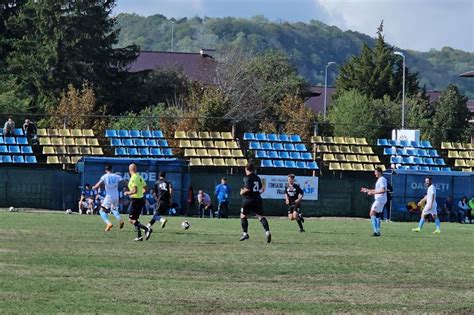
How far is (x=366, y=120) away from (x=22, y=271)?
Answer: 62.7m

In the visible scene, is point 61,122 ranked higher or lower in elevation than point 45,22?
lower

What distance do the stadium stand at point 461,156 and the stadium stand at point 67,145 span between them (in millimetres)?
19551

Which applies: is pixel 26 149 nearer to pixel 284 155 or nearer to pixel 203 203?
pixel 203 203

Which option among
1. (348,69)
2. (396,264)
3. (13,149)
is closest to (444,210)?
(13,149)

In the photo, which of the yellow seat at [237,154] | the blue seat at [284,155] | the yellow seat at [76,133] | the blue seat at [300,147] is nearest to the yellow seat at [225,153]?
the yellow seat at [237,154]

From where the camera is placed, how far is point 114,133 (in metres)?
52.9

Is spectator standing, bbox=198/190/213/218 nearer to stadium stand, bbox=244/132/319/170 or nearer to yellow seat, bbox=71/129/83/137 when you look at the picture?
stadium stand, bbox=244/132/319/170

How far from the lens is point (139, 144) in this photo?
5234 cm

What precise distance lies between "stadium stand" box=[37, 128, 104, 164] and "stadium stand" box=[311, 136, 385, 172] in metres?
11.4

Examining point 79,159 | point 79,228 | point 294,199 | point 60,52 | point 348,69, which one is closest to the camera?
point 79,228

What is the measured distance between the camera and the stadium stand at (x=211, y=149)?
5241cm

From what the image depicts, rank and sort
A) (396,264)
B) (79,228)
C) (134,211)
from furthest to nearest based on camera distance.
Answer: (79,228) < (134,211) < (396,264)

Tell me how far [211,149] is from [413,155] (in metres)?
11.1

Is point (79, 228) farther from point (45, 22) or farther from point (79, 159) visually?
point (45, 22)
